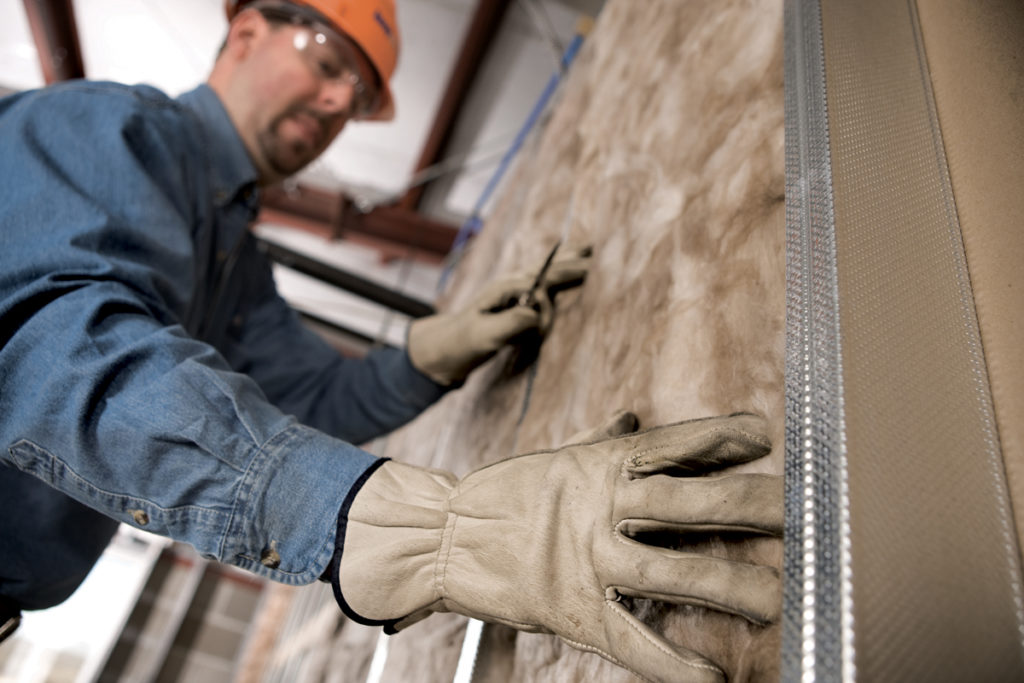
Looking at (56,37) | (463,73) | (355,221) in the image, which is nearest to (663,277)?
(463,73)

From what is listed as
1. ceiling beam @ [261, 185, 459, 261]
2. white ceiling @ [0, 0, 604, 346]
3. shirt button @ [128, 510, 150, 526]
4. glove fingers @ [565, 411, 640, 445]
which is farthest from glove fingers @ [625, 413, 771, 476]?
ceiling beam @ [261, 185, 459, 261]

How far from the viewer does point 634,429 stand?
2.76 feet

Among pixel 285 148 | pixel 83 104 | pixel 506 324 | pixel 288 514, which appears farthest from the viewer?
pixel 285 148

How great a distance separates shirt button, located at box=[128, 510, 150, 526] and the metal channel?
0.72m

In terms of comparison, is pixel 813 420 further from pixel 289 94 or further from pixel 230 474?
pixel 289 94

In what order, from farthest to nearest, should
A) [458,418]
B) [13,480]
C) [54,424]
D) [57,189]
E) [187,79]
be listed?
[187,79] < [458,418] < [13,480] < [57,189] < [54,424]

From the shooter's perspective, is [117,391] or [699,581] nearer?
[699,581]

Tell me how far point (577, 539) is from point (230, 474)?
41 cm

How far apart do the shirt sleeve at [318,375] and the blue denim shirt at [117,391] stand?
0.60m

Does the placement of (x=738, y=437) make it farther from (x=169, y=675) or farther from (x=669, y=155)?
(x=169, y=675)

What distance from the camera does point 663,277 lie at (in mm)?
971

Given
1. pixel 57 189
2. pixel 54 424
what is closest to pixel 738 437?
pixel 54 424

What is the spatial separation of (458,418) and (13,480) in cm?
101

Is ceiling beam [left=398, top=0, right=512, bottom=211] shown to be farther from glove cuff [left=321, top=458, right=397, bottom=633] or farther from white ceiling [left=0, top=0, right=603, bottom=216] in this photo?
glove cuff [left=321, top=458, right=397, bottom=633]
